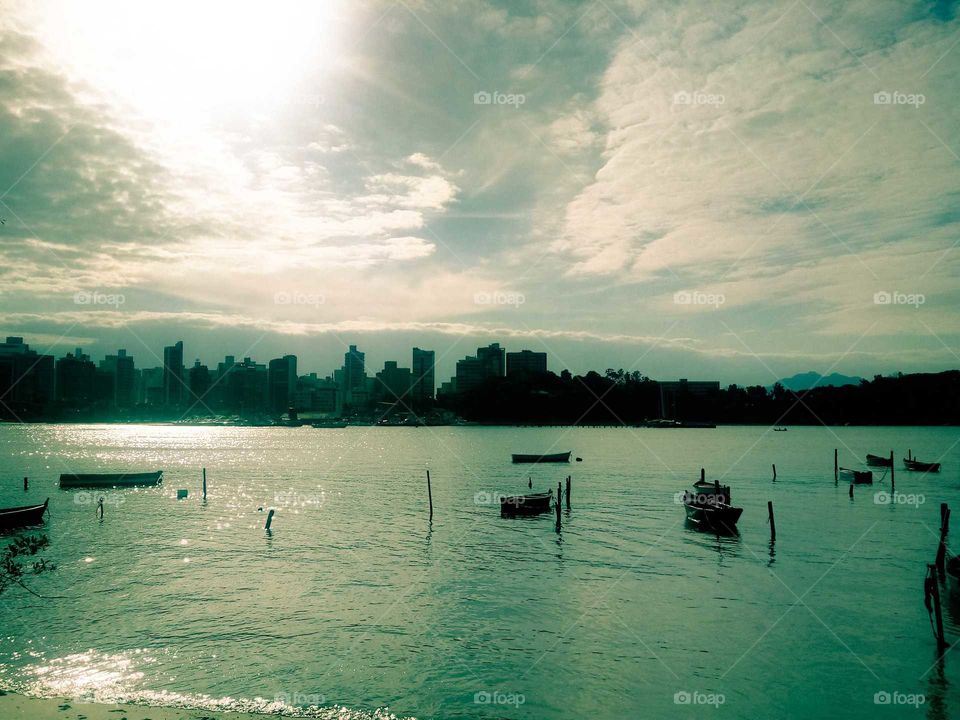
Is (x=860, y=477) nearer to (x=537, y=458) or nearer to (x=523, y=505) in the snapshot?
(x=537, y=458)

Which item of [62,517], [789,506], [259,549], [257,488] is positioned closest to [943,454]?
[789,506]

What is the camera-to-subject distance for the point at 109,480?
79.8 m

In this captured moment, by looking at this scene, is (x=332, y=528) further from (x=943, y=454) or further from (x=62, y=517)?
(x=943, y=454)

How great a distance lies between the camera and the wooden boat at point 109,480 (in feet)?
256

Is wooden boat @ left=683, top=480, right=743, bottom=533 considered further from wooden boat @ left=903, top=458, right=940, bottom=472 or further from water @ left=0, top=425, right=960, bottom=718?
wooden boat @ left=903, top=458, right=940, bottom=472

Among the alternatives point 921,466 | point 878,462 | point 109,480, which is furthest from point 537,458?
point 109,480

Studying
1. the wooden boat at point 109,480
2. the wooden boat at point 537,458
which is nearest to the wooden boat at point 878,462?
the wooden boat at point 537,458

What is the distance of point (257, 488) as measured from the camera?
76.7 meters

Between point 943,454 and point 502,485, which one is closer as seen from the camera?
point 502,485

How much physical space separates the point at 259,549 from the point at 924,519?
169ft

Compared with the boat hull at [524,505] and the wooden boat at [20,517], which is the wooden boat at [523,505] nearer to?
the boat hull at [524,505]

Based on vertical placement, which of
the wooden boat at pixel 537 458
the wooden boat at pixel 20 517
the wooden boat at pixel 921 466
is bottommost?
the wooden boat at pixel 537 458

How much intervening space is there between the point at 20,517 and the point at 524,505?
37.0 metres

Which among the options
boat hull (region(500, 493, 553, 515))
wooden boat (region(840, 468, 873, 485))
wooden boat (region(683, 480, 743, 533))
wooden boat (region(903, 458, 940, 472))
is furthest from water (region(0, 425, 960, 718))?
wooden boat (region(903, 458, 940, 472))
